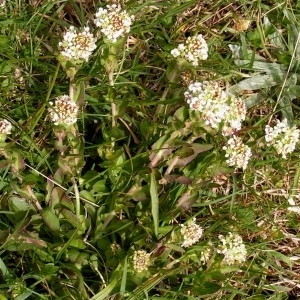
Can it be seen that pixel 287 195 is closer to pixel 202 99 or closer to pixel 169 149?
pixel 169 149

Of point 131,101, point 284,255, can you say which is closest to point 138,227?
point 131,101

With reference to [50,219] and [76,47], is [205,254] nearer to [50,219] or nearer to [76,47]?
[50,219]

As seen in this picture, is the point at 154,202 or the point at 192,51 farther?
the point at 154,202

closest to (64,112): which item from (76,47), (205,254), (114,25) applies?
(76,47)

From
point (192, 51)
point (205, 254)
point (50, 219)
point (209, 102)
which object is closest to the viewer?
point (209, 102)

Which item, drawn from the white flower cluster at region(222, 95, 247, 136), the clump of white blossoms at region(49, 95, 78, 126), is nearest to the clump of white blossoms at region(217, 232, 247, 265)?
the white flower cluster at region(222, 95, 247, 136)

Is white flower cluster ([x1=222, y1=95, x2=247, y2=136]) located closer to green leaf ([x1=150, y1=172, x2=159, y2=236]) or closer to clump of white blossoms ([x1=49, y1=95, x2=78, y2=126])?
green leaf ([x1=150, y1=172, x2=159, y2=236])

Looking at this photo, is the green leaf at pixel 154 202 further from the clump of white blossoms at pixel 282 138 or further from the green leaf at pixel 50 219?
the clump of white blossoms at pixel 282 138
